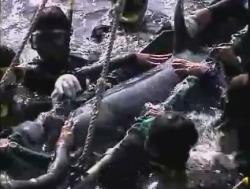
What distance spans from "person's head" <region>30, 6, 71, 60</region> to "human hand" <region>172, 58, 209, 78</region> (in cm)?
49

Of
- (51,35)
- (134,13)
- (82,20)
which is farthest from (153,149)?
(82,20)

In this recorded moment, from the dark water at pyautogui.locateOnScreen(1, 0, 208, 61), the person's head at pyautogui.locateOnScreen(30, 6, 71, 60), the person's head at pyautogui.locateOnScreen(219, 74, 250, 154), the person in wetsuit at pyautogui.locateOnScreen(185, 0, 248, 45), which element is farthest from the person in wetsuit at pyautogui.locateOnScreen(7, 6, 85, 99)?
the person's head at pyautogui.locateOnScreen(219, 74, 250, 154)

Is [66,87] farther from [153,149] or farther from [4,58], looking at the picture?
[153,149]

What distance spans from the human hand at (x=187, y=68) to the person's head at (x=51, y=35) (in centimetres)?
49

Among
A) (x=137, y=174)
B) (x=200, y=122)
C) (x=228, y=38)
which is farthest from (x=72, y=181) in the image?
(x=228, y=38)

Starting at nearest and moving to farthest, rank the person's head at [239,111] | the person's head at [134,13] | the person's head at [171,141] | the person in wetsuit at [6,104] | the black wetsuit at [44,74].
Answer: the person's head at [171,141] → the person's head at [239,111] → the person in wetsuit at [6,104] → the black wetsuit at [44,74] → the person's head at [134,13]

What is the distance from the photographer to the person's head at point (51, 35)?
3396 millimetres

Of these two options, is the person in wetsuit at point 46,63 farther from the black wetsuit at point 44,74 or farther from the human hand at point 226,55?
the human hand at point 226,55

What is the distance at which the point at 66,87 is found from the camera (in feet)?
10.6

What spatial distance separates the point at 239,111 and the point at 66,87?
2.76ft

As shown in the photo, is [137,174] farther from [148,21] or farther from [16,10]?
[16,10]

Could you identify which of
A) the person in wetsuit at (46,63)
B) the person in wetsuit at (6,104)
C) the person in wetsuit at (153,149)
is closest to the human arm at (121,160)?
the person in wetsuit at (153,149)

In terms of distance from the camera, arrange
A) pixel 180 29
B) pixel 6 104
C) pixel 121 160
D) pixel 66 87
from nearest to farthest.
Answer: pixel 121 160, pixel 6 104, pixel 66 87, pixel 180 29

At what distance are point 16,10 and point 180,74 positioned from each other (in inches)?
80.0
